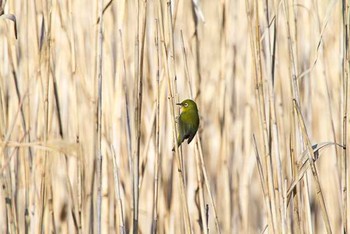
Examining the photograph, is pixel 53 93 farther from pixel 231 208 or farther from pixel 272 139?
pixel 231 208

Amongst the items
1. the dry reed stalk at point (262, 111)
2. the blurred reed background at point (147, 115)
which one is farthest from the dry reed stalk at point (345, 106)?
the dry reed stalk at point (262, 111)

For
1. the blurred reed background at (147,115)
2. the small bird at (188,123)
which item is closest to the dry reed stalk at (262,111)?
the blurred reed background at (147,115)

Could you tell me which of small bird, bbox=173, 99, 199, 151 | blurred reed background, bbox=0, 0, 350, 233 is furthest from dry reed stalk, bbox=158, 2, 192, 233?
small bird, bbox=173, 99, 199, 151

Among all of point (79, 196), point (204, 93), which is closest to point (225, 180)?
point (204, 93)

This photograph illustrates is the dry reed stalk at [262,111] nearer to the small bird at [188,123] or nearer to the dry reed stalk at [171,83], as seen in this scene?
the dry reed stalk at [171,83]

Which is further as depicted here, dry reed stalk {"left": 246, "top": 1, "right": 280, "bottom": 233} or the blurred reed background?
the blurred reed background

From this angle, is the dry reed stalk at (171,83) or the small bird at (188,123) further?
the small bird at (188,123)

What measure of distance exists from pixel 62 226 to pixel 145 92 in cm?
51

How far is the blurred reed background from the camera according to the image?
140cm

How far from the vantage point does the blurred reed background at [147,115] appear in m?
1.40

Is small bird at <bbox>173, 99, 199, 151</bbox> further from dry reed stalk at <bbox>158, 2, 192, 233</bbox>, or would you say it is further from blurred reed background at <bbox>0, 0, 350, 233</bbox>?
dry reed stalk at <bbox>158, 2, 192, 233</bbox>

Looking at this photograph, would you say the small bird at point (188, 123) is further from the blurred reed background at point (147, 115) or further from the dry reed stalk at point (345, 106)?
the dry reed stalk at point (345, 106)

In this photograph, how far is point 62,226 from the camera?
2.13m

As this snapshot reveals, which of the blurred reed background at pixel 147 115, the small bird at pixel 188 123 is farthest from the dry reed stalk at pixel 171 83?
the small bird at pixel 188 123
